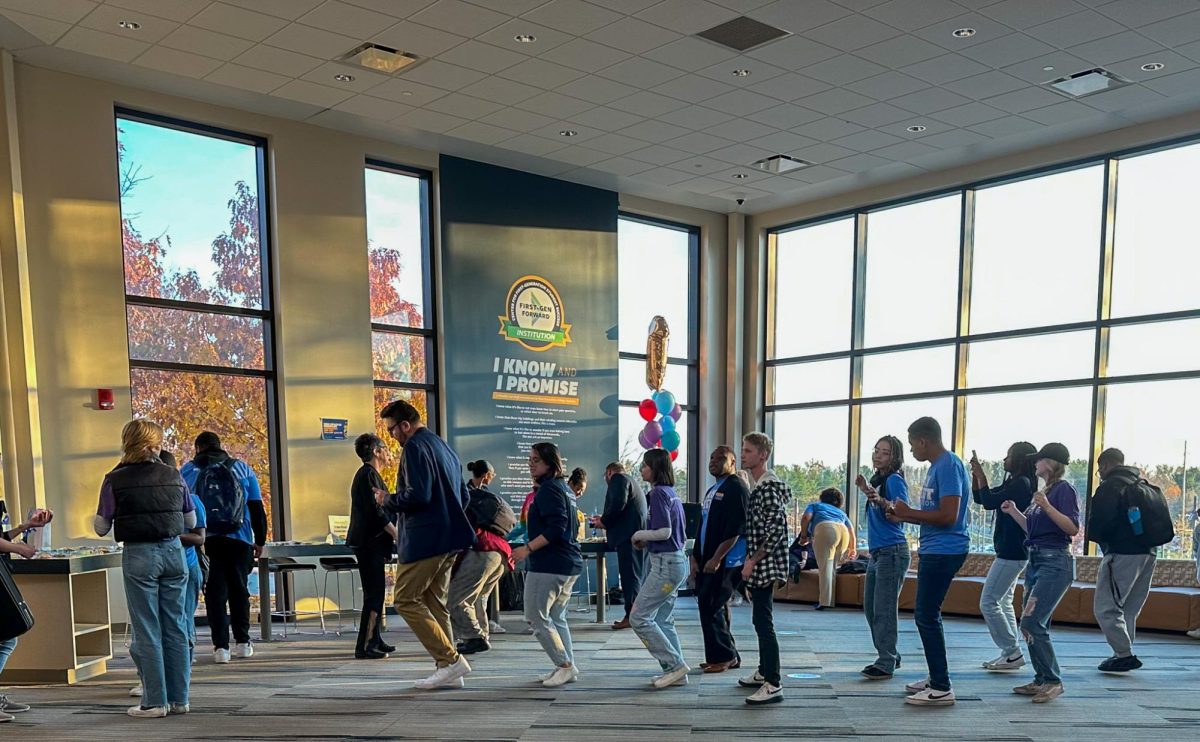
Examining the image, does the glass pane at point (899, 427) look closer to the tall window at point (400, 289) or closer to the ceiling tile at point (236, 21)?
the tall window at point (400, 289)

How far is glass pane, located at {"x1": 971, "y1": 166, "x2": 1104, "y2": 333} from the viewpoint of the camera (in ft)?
33.3

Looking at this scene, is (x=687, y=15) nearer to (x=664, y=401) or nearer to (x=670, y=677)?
(x=670, y=677)

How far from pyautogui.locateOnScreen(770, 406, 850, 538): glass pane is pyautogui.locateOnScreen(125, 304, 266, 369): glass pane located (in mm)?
6215

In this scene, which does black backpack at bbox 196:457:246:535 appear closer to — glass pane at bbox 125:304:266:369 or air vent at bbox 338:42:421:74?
glass pane at bbox 125:304:266:369

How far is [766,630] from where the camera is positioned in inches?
Answer: 205

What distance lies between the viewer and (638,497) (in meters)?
7.53

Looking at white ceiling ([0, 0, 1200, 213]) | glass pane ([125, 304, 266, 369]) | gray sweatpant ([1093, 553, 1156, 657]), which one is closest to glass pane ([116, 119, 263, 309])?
glass pane ([125, 304, 266, 369])

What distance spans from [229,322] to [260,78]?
7.62 feet

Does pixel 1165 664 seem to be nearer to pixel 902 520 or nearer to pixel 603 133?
pixel 902 520

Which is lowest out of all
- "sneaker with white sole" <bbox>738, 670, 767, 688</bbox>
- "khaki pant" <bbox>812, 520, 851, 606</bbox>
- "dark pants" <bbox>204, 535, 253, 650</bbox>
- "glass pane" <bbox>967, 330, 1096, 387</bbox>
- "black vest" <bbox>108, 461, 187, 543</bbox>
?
"khaki pant" <bbox>812, 520, 851, 606</bbox>

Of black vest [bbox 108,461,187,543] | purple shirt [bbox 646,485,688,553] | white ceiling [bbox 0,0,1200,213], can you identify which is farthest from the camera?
white ceiling [bbox 0,0,1200,213]

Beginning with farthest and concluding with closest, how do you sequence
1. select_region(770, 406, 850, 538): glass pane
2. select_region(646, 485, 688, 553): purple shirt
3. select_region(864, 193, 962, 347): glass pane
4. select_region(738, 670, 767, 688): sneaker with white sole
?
select_region(770, 406, 850, 538): glass pane
select_region(864, 193, 962, 347): glass pane
select_region(646, 485, 688, 553): purple shirt
select_region(738, 670, 767, 688): sneaker with white sole

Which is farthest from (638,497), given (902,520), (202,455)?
(202,455)

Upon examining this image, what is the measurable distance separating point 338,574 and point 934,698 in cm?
597
